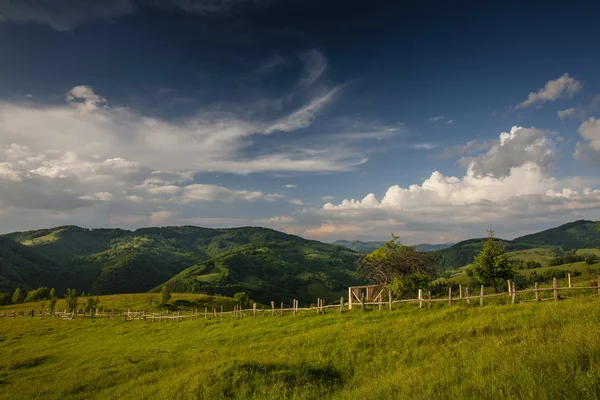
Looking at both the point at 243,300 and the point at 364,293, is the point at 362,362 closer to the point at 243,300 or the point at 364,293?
the point at 364,293

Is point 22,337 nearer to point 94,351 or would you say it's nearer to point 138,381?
point 94,351

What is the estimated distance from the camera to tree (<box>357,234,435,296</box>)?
39.4 metres

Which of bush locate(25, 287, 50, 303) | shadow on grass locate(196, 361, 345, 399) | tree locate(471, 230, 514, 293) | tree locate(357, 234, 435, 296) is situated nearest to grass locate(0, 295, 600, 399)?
shadow on grass locate(196, 361, 345, 399)

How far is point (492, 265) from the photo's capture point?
138 feet

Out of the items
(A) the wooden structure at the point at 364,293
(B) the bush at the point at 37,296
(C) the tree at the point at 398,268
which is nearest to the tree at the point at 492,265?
(C) the tree at the point at 398,268

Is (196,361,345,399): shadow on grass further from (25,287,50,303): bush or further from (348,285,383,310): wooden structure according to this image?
(25,287,50,303): bush

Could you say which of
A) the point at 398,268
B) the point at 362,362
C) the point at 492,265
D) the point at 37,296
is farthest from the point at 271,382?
the point at 37,296

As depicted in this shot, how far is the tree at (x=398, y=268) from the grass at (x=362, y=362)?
11.9 metres

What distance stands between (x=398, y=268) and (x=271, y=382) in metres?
33.9

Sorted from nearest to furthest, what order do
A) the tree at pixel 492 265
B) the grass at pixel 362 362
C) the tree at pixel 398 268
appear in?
1. the grass at pixel 362 362
2. the tree at pixel 398 268
3. the tree at pixel 492 265

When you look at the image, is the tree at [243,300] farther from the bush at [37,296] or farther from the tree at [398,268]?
the tree at [398,268]

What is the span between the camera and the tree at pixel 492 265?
4141 centimetres

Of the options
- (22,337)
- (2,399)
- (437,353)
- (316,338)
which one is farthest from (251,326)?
(22,337)

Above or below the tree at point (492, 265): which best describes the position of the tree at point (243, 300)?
below
